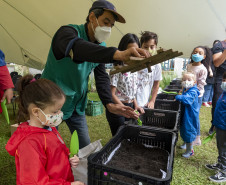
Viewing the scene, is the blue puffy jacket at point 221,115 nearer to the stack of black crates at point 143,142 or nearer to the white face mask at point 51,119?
the stack of black crates at point 143,142

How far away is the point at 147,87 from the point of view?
84.5 inches

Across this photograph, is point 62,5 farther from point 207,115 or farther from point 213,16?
point 207,115

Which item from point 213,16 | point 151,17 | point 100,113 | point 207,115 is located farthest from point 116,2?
point 207,115

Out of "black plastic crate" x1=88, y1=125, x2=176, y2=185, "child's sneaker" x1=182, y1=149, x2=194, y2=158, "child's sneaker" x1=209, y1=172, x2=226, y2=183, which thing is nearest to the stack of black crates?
"black plastic crate" x1=88, y1=125, x2=176, y2=185

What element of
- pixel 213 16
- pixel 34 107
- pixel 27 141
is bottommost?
pixel 27 141

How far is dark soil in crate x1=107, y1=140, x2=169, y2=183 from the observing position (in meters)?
1.06

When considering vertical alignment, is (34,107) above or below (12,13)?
below

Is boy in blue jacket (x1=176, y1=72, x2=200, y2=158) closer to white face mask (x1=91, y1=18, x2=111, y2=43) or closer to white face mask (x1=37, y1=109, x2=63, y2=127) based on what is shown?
white face mask (x1=91, y1=18, x2=111, y2=43)

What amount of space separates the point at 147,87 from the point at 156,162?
3.66 feet

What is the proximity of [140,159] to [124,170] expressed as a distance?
47 centimetres

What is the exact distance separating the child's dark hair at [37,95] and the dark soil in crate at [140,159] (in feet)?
1.69

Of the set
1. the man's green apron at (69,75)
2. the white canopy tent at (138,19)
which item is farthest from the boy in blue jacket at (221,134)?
the man's green apron at (69,75)

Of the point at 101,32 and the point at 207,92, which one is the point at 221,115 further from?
the point at 207,92

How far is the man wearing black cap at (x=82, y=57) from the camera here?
77cm
